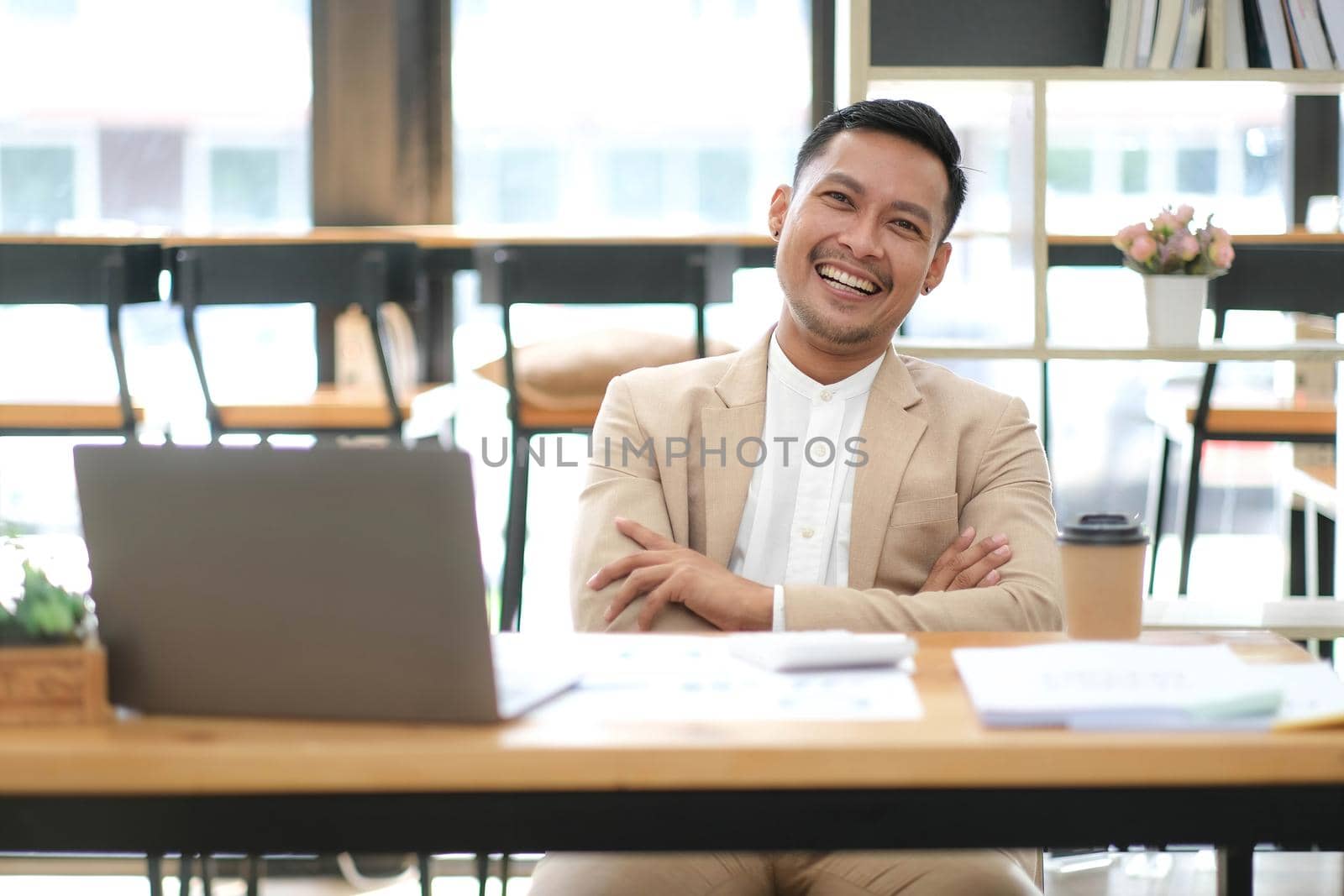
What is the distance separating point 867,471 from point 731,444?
6.8 inches

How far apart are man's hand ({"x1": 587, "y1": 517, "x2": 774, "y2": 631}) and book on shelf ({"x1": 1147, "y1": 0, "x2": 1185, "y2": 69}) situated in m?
1.55

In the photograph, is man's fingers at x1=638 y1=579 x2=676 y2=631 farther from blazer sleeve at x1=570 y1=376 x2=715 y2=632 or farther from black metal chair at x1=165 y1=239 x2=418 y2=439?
black metal chair at x1=165 y1=239 x2=418 y2=439

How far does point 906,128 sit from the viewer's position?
1792 mm

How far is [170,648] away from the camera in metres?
0.99

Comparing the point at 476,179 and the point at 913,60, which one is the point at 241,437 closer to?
the point at 476,179

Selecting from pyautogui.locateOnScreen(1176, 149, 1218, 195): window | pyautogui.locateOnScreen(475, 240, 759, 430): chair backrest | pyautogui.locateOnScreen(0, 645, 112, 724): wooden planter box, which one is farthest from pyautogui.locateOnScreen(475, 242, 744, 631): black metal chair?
pyautogui.locateOnScreen(1176, 149, 1218, 195): window

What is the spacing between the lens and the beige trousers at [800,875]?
4.22 ft

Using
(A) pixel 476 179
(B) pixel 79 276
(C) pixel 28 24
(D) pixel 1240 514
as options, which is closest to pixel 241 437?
(B) pixel 79 276

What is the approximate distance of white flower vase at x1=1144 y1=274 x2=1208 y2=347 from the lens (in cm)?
262

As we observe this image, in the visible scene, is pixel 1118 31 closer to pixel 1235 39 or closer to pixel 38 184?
pixel 1235 39

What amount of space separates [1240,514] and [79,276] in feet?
11.2

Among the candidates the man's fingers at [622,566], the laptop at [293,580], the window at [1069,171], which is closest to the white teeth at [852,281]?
the man's fingers at [622,566]

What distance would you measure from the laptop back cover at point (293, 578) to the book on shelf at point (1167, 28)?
2.09 metres

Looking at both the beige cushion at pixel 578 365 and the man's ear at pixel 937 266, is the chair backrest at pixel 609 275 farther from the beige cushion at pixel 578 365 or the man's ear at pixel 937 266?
the man's ear at pixel 937 266
